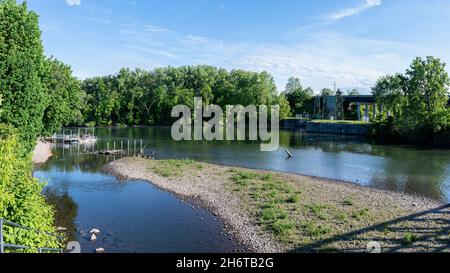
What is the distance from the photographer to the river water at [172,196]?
73.2 ft

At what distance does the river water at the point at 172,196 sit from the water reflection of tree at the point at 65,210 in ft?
0.22

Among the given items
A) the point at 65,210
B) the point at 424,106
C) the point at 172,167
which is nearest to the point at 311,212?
the point at 65,210

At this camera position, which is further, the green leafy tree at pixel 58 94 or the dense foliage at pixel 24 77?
the green leafy tree at pixel 58 94

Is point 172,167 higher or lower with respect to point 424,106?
lower

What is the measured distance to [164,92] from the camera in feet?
457

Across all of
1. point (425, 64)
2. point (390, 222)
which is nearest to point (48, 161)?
point (390, 222)

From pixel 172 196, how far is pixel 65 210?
27.1 ft

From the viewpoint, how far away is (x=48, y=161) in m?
51.7

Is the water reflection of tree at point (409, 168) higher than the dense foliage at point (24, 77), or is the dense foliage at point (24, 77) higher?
the dense foliage at point (24, 77)

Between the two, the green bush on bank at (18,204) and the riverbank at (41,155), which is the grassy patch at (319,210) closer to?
the green bush on bank at (18,204)

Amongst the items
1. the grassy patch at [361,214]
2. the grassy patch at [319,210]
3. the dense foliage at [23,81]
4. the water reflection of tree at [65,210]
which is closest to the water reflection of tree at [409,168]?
the grassy patch at [361,214]

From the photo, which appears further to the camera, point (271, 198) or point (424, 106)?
point (424, 106)

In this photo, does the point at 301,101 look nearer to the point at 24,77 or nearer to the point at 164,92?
the point at 164,92
